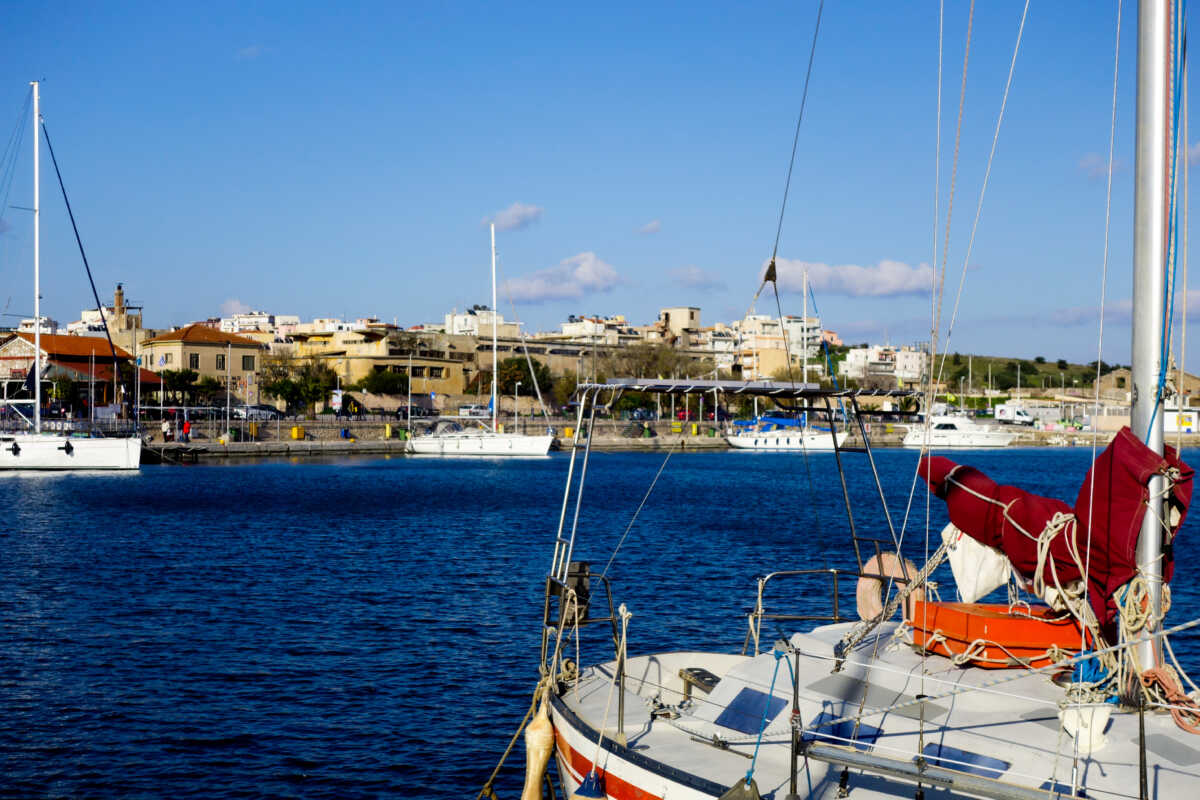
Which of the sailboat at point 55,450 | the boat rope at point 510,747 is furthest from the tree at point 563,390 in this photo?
the boat rope at point 510,747

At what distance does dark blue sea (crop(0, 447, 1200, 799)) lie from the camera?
14.1 m

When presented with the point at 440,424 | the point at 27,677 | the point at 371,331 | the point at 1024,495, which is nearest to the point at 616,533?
the point at 27,677

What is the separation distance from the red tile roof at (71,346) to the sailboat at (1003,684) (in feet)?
325

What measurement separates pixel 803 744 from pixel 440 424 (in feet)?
264

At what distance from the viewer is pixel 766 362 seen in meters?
172

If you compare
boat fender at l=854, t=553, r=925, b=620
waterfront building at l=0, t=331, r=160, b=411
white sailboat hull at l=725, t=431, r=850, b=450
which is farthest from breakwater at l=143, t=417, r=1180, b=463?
boat fender at l=854, t=553, r=925, b=620

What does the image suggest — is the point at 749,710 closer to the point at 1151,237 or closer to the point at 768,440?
the point at 1151,237

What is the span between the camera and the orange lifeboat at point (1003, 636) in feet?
31.7

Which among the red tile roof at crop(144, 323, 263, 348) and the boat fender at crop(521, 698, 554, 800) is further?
the red tile roof at crop(144, 323, 263, 348)

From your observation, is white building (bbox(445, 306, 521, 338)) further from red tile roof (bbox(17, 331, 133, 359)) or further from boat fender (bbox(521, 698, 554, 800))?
boat fender (bbox(521, 698, 554, 800))

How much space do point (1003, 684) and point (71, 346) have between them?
107547 mm

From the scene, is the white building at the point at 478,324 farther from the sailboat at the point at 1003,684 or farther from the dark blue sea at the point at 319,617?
the sailboat at the point at 1003,684

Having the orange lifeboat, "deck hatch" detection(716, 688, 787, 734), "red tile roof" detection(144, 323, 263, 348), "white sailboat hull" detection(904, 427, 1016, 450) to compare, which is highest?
"red tile roof" detection(144, 323, 263, 348)

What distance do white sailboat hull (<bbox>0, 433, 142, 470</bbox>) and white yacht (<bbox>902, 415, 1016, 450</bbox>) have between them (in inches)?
2842
